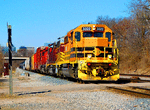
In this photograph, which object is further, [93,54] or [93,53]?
[93,54]

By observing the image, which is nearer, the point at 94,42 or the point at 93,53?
the point at 93,53

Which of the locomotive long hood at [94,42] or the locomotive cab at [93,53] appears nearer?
the locomotive cab at [93,53]

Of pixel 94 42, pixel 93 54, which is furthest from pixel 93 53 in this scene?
pixel 94 42

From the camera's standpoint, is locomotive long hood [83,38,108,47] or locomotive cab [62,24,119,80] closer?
locomotive cab [62,24,119,80]

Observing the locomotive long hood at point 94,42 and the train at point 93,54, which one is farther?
the locomotive long hood at point 94,42

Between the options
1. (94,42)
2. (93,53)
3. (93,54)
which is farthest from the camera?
(94,42)

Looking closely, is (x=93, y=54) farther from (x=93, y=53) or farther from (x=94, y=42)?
(x=94, y=42)

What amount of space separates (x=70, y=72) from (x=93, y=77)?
2.63 meters

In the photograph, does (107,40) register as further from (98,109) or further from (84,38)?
(98,109)

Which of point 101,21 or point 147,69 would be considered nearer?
point 147,69

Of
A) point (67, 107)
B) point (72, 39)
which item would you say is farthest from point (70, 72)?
Answer: point (67, 107)

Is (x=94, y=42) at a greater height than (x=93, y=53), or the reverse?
(x=94, y=42)

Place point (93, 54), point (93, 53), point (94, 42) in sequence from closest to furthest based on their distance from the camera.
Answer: point (93, 53)
point (93, 54)
point (94, 42)

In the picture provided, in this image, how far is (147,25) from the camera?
26.0 metres
